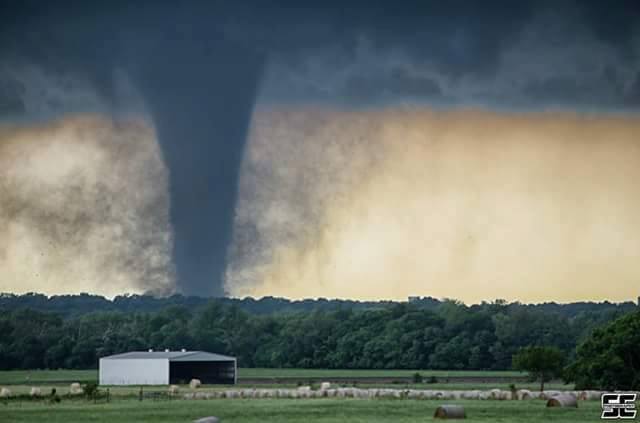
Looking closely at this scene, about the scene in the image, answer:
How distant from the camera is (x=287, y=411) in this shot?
75.3m

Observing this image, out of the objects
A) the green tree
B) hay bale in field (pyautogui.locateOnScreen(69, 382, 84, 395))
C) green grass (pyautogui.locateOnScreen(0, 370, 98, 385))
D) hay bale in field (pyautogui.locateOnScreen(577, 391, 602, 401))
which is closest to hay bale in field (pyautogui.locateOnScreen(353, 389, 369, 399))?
hay bale in field (pyautogui.locateOnScreen(577, 391, 602, 401))

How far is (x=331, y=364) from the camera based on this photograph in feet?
584

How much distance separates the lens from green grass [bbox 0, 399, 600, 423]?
68500 mm

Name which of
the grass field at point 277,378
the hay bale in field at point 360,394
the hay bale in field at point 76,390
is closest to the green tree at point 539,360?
the grass field at point 277,378

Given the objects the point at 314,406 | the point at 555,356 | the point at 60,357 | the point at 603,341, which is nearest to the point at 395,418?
the point at 314,406

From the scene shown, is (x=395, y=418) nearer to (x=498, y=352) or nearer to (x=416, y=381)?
(x=416, y=381)

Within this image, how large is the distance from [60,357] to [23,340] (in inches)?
329

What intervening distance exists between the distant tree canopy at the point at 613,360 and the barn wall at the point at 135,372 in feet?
147

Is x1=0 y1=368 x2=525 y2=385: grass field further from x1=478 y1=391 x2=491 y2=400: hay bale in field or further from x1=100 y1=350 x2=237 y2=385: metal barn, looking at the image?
x1=478 y1=391 x2=491 y2=400: hay bale in field

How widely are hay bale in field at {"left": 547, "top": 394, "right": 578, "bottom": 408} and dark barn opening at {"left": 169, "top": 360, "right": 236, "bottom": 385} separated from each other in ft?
198

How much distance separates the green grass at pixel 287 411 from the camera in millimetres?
68500

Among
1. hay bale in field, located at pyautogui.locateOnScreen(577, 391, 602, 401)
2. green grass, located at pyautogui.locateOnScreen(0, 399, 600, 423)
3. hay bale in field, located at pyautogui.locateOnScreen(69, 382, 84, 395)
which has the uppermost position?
hay bale in field, located at pyautogui.locateOnScreen(69, 382, 84, 395)
